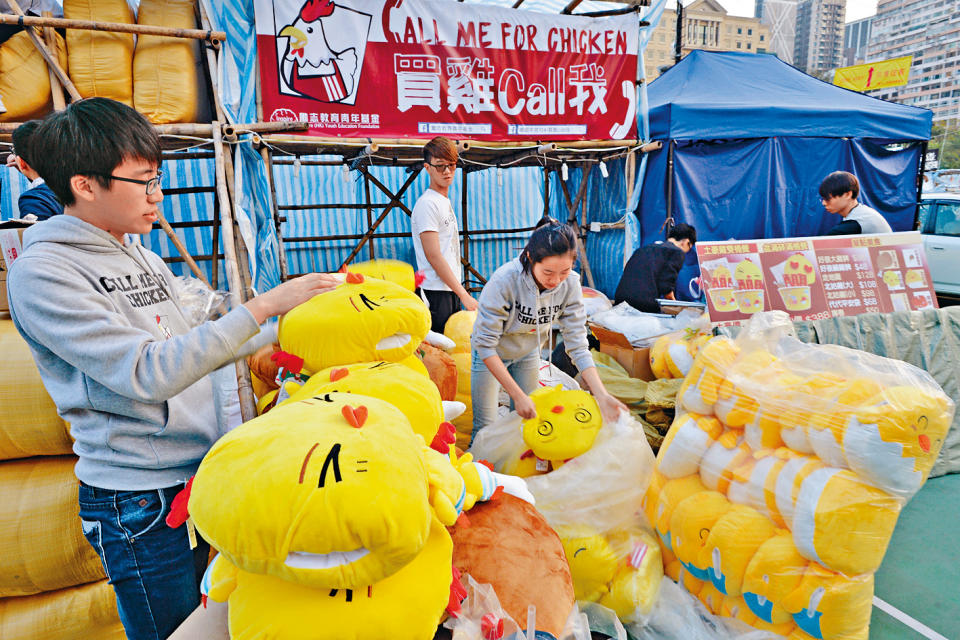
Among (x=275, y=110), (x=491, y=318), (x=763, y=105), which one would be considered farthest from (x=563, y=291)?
(x=763, y=105)

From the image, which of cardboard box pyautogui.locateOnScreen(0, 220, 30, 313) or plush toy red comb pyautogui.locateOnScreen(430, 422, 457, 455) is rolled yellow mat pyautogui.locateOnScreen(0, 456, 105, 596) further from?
plush toy red comb pyautogui.locateOnScreen(430, 422, 457, 455)

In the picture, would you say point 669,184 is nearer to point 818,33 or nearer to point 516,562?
point 516,562

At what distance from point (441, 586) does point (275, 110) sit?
4.18 m

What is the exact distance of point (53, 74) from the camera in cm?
322

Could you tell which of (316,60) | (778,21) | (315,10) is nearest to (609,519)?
(316,60)

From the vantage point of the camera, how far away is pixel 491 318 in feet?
8.26

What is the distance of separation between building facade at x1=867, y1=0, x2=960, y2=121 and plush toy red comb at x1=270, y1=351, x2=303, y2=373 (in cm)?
7165

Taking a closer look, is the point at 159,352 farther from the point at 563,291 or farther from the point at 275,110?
the point at 275,110

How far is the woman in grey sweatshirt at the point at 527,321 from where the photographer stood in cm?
232

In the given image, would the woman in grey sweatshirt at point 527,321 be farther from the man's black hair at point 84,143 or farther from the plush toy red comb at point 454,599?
the man's black hair at point 84,143

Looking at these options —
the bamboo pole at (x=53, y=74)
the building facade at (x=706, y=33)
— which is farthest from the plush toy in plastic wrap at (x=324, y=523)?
the building facade at (x=706, y=33)

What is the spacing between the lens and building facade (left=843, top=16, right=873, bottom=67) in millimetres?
76562

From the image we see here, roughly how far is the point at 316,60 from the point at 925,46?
8684 centimetres

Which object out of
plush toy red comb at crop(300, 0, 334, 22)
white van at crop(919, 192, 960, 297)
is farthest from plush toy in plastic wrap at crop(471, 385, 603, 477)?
white van at crop(919, 192, 960, 297)
